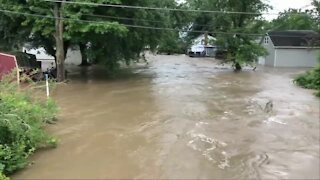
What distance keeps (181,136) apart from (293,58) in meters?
35.7

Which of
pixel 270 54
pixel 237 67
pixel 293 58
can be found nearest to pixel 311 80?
pixel 237 67

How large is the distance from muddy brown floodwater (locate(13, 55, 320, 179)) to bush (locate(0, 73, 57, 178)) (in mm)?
315

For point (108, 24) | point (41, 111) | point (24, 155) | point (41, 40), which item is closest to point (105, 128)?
point (41, 111)

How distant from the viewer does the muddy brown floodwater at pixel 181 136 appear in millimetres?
9703

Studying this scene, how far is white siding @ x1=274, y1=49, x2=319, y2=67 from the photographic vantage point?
1789 inches

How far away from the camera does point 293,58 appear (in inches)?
1793

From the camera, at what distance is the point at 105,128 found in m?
13.8

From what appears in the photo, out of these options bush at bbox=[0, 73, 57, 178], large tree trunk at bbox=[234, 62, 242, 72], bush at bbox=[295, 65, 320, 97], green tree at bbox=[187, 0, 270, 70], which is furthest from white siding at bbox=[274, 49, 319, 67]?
bush at bbox=[0, 73, 57, 178]

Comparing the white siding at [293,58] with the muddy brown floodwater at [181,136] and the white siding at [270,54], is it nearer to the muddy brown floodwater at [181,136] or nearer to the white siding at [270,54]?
the white siding at [270,54]

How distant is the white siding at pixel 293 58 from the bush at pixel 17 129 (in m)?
36.0

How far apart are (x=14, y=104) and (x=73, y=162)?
2.58 m

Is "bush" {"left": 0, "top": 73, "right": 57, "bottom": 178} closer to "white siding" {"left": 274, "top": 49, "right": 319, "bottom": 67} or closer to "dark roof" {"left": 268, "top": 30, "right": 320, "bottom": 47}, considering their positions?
"white siding" {"left": 274, "top": 49, "right": 319, "bottom": 67}

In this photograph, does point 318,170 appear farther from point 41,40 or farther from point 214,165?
point 41,40

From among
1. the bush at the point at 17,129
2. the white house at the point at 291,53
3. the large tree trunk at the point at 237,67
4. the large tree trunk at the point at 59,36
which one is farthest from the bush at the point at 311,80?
the white house at the point at 291,53
